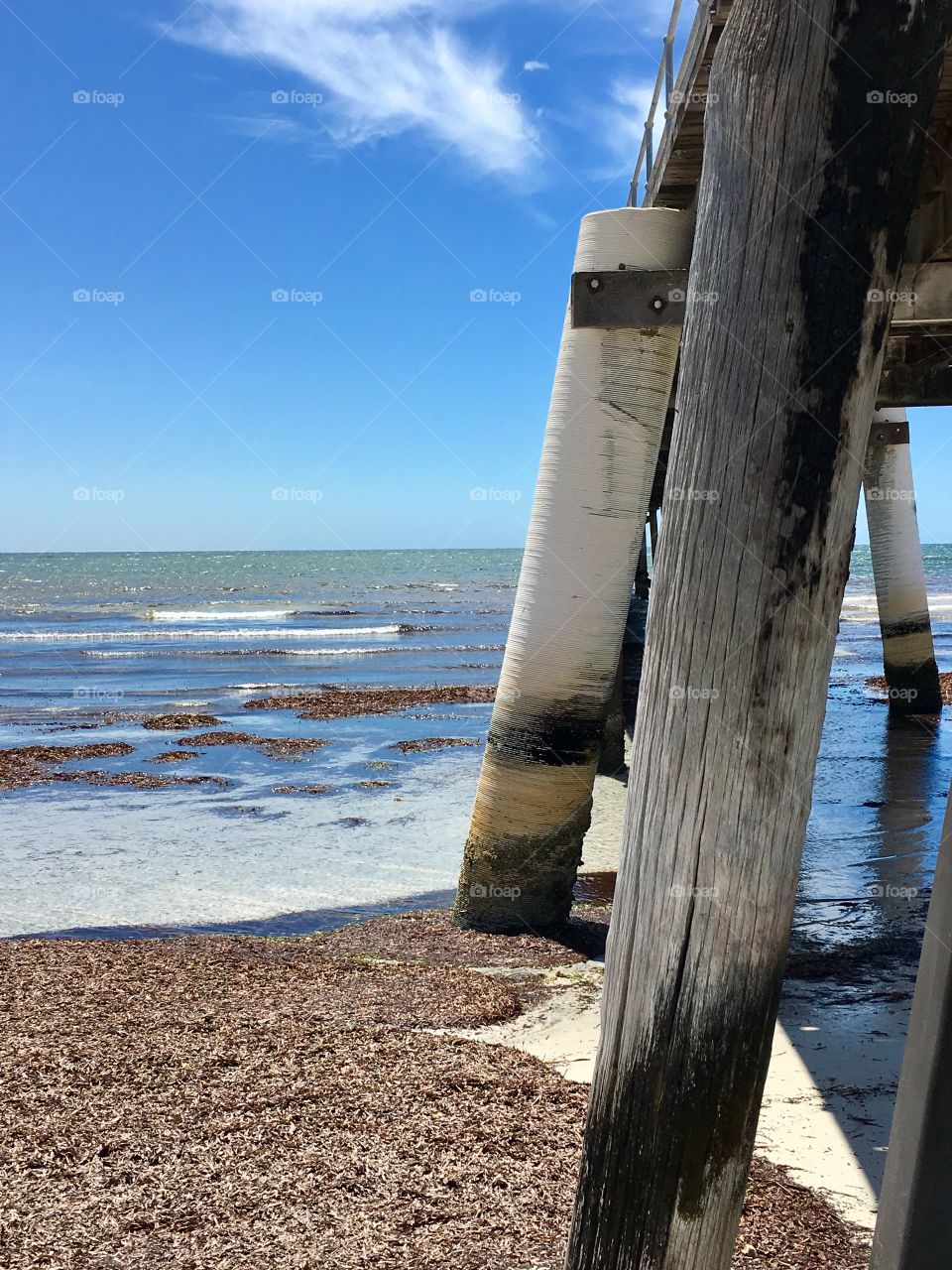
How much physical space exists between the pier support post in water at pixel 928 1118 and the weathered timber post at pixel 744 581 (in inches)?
12.0

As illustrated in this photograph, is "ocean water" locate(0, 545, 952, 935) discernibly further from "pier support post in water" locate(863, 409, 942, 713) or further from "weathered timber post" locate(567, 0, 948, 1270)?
"weathered timber post" locate(567, 0, 948, 1270)

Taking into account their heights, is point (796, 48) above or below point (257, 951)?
above

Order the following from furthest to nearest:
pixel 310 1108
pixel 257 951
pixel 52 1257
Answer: pixel 257 951 → pixel 310 1108 → pixel 52 1257

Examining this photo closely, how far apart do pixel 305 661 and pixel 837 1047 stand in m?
27.7

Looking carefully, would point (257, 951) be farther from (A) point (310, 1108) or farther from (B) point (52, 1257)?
(B) point (52, 1257)

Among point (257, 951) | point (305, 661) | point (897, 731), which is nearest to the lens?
point (257, 951)

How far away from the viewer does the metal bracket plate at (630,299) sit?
21.6 ft

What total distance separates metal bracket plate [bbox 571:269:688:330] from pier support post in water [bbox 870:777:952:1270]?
5.13m

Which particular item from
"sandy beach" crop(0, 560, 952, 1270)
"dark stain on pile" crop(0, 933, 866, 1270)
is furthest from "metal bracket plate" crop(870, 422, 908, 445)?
"dark stain on pile" crop(0, 933, 866, 1270)

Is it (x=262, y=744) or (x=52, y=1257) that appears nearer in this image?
(x=52, y=1257)

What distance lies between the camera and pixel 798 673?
2.14m

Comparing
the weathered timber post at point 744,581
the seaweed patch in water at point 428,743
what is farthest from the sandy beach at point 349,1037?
the seaweed patch in water at point 428,743

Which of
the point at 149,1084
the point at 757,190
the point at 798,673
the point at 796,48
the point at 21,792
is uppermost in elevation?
the point at 796,48

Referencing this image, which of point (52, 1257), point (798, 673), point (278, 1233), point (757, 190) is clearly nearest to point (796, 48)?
point (757, 190)
